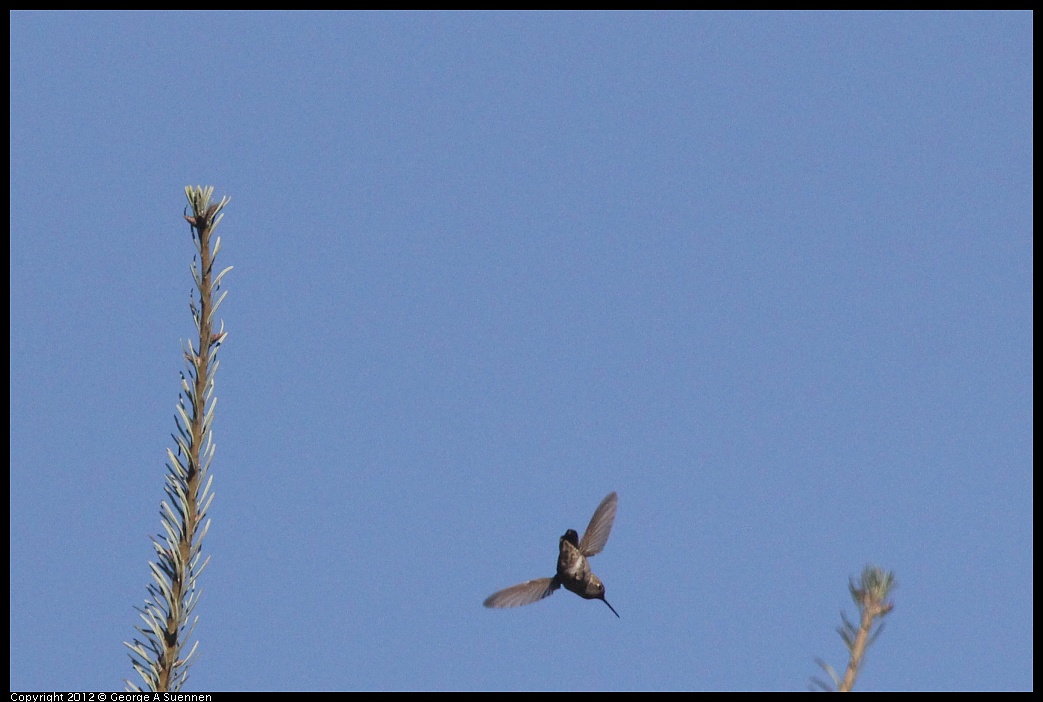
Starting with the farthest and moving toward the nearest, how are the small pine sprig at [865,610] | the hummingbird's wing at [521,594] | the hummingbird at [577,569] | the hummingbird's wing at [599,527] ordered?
1. the hummingbird's wing at [599,527]
2. the hummingbird at [577,569]
3. the hummingbird's wing at [521,594]
4. the small pine sprig at [865,610]

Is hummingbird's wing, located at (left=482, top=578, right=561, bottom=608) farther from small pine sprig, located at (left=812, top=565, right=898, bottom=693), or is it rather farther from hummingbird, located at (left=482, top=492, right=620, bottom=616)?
small pine sprig, located at (left=812, top=565, right=898, bottom=693)

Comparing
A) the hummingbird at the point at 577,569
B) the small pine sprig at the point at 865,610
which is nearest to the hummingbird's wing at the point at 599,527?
the hummingbird at the point at 577,569

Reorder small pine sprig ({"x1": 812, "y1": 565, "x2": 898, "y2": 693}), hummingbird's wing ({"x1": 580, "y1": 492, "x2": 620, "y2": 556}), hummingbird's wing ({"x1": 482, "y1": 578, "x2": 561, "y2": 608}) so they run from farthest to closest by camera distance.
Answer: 1. hummingbird's wing ({"x1": 580, "y1": 492, "x2": 620, "y2": 556})
2. hummingbird's wing ({"x1": 482, "y1": 578, "x2": 561, "y2": 608})
3. small pine sprig ({"x1": 812, "y1": 565, "x2": 898, "y2": 693})

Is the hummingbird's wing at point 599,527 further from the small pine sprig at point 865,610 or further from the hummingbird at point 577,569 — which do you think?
the small pine sprig at point 865,610

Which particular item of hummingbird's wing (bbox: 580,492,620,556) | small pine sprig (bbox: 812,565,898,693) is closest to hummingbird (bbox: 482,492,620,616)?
hummingbird's wing (bbox: 580,492,620,556)

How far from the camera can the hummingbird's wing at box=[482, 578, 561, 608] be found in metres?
6.39

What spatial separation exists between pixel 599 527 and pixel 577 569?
16.4 inches

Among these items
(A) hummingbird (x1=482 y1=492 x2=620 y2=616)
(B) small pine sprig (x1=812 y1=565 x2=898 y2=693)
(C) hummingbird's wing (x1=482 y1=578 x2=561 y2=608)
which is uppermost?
(A) hummingbird (x1=482 y1=492 x2=620 y2=616)

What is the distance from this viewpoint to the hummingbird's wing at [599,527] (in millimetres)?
7477

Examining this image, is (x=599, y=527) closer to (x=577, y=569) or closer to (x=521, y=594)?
(x=577, y=569)
